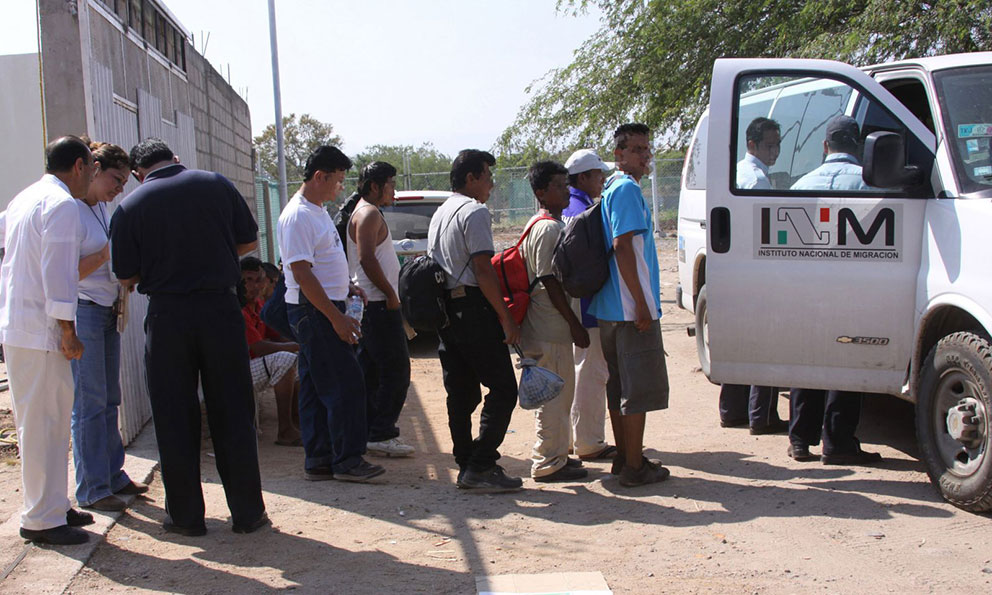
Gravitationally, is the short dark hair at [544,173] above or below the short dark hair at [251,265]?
above

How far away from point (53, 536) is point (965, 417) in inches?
171

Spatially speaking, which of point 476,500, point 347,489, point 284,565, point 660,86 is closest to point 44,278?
point 284,565

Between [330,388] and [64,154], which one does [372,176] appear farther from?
[64,154]

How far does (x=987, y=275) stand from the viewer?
4383mm

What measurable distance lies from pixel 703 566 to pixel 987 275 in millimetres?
1913

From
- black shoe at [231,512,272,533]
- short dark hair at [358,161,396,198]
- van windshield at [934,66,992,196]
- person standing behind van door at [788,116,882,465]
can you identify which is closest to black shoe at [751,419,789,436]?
person standing behind van door at [788,116,882,465]

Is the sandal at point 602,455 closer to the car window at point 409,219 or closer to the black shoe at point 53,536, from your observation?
the black shoe at point 53,536

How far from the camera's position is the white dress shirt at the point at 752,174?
5.23 m

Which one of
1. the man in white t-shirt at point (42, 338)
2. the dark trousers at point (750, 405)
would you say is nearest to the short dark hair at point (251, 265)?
the man in white t-shirt at point (42, 338)

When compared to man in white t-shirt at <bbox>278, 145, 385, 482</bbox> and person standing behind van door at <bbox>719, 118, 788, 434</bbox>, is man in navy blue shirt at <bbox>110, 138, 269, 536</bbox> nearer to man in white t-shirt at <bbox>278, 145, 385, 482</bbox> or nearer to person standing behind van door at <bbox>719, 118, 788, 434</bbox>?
man in white t-shirt at <bbox>278, 145, 385, 482</bbox>

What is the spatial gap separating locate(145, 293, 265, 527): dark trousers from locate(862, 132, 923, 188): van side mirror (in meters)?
3.25

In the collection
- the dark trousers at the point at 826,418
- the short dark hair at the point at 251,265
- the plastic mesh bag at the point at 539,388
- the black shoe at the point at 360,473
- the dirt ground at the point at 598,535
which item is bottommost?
the dirt ground at the point at 598,535

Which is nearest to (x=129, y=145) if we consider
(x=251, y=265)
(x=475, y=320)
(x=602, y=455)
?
(x=251, y=265)

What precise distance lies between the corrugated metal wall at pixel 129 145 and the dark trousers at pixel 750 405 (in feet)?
13.1
